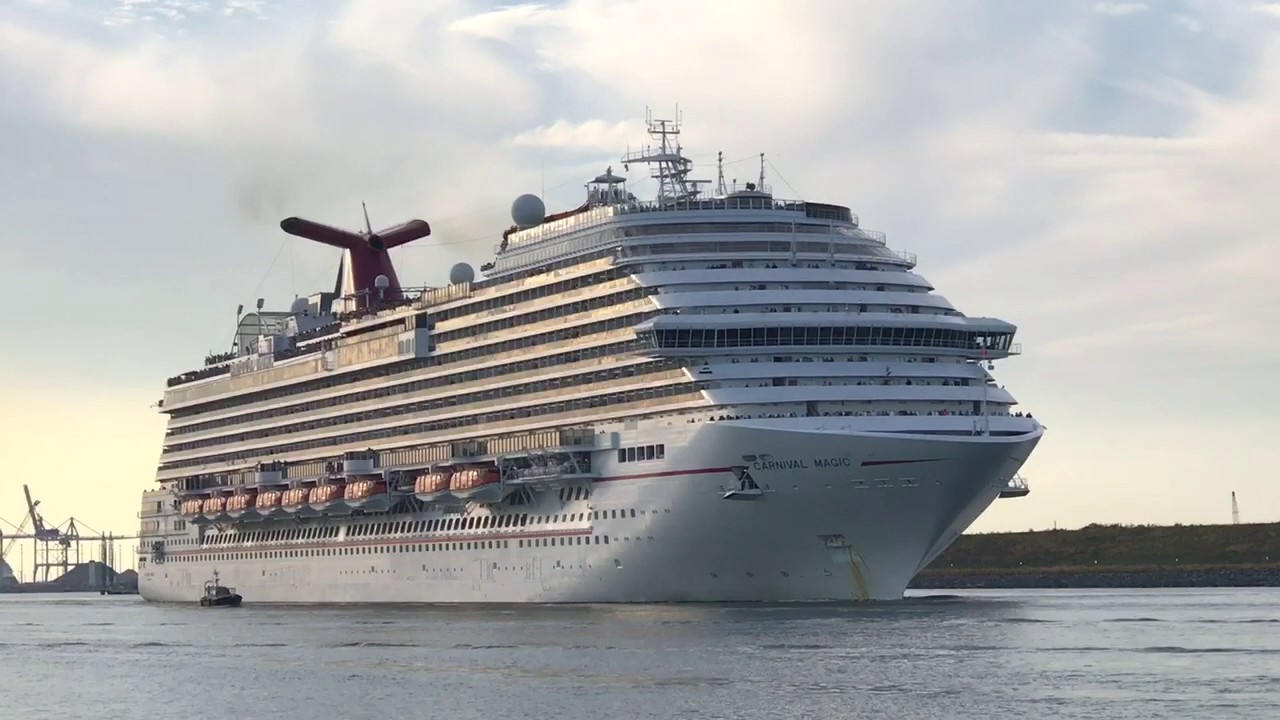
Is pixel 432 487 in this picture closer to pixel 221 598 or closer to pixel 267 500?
pixel 267 500

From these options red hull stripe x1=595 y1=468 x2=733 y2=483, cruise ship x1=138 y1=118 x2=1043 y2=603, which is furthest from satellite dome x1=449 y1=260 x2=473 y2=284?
red hull stripe x1=595 y1=468 x2=733 y2=483

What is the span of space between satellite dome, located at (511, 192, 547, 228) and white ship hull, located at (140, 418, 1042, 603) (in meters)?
17.6

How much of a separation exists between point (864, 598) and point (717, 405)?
9692 mm

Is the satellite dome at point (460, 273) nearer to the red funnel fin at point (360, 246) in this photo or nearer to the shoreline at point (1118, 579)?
the red funnel fin at point (360, 246)

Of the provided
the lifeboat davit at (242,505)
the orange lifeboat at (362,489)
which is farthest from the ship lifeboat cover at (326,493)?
the lifeboat davit at (242,505)

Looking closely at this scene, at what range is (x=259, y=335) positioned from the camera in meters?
133

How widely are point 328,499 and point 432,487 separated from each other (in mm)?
11799

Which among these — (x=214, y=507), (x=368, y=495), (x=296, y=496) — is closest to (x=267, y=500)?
(x=296, y=496)

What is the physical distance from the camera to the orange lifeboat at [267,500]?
114 meters

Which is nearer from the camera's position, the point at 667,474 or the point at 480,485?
the point at 667,474

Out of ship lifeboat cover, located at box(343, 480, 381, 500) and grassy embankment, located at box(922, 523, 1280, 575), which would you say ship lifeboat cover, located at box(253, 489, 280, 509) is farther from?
grassy embankment, located at box(922, 523, 1280, 575)

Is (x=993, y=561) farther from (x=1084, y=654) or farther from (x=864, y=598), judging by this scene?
(x=1084, y=654)

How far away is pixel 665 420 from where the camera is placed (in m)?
84.4

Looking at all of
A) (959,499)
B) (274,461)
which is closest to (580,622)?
(959,499)
